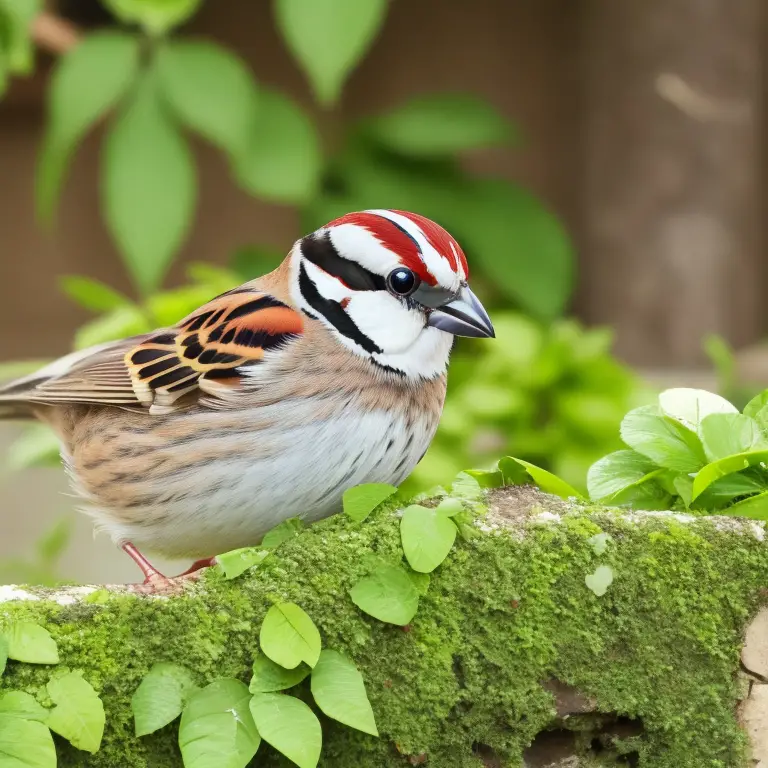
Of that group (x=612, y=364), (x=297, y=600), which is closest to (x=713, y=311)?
(x=612, y=364)

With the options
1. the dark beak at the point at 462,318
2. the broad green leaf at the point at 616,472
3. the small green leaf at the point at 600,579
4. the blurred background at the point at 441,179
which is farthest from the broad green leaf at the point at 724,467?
the blurred background at the point at 441,179

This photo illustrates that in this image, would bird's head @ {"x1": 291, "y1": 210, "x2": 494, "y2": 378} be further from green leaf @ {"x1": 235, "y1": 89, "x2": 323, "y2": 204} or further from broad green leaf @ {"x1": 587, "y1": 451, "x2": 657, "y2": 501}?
green leaf @ {"x1": 235, "y1": 89, "x2": 323, "y2": 204}

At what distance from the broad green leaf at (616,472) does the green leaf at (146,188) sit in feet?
8.94

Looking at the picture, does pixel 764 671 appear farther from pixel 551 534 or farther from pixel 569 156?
pixel 569 156

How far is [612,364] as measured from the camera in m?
4.03

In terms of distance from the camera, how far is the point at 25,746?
1.41m

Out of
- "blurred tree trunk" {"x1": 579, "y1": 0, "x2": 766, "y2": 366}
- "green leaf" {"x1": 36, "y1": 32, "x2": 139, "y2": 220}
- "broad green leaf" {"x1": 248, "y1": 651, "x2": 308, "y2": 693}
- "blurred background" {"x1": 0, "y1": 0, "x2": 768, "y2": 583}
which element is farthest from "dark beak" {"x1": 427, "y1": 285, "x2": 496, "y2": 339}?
"blurred tree trunk" {"x1": 579, "y1": 0, "x2": 766, "y2": 366}

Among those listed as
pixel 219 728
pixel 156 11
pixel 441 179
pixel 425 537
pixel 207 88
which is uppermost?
pixel 441 179

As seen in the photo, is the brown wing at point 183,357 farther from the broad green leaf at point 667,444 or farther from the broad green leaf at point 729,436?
the broad green leaf at point 729,436

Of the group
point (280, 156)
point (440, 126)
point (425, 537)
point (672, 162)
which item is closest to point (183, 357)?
point (425, 537)

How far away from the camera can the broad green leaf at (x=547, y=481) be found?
185cm

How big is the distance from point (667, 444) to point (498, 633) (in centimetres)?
45

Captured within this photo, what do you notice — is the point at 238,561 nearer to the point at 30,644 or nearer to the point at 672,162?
the point at 30,644

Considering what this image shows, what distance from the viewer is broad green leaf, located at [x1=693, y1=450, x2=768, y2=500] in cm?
173
